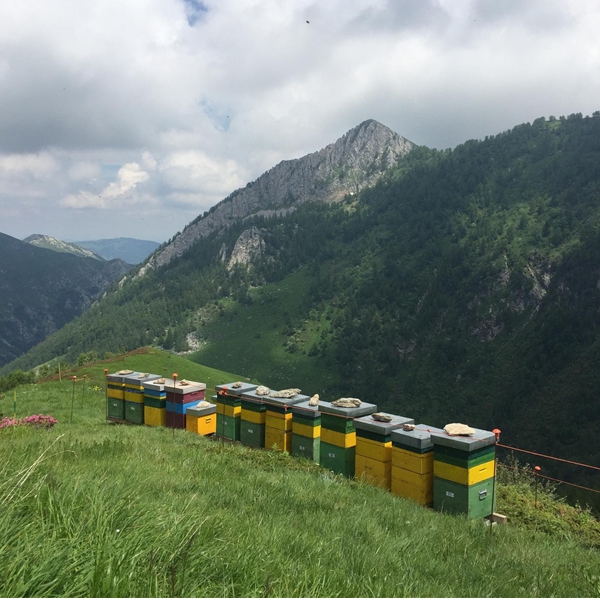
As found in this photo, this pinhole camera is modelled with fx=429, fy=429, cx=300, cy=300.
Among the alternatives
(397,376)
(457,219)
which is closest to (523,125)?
(457,219)

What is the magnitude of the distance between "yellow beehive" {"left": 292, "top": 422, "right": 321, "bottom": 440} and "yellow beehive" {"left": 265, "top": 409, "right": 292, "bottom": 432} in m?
0.39

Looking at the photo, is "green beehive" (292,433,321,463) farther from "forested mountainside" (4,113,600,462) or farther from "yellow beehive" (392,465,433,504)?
"forested mountainside" (4,113,600,462)

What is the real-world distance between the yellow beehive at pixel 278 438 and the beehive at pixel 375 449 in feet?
11.1

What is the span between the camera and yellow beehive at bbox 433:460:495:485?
9.98 m

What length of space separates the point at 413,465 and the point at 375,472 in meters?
1.40

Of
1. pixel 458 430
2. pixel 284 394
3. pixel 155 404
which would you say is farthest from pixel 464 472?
pixel 155 404

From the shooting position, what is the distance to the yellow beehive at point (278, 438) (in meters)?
15.0

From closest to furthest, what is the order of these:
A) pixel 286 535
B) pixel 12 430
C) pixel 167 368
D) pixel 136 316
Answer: pixel 286 535
pixel 12 430
pixel 167 368
pixel 136 316

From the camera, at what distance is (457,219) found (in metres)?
141

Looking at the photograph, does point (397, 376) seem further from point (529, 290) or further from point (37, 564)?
point (37, 564)

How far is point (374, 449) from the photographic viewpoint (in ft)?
39.1

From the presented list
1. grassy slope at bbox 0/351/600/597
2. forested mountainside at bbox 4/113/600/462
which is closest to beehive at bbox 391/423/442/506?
grassy slope at bbox 0/351/600/597

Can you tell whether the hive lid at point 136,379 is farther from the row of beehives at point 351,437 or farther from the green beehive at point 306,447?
the green beehive at point 306,447

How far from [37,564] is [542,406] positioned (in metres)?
83.0
